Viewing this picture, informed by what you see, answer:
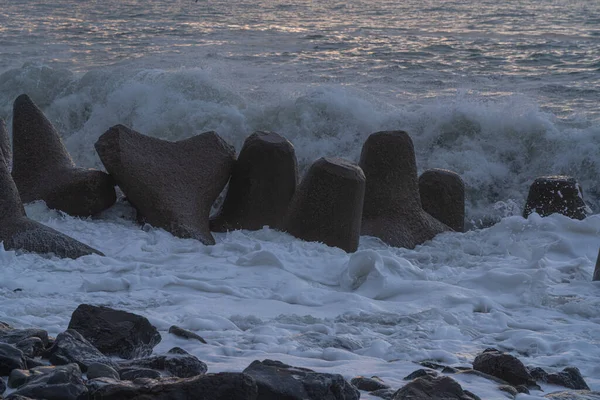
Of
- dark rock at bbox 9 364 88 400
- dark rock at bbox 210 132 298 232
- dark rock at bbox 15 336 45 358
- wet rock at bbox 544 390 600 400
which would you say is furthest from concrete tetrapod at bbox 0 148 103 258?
wet rock at bbox 544 390 600 400

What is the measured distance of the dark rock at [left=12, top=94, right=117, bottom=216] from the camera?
6.44 m

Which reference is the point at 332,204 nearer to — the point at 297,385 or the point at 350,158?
the point at 297,385

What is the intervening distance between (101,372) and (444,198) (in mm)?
4393

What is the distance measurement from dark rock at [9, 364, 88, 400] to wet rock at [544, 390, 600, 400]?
6.09 ft

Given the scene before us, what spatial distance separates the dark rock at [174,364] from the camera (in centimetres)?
347

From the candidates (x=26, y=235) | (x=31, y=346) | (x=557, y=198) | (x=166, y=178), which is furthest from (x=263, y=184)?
(x=31, y=346)

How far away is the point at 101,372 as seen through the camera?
3240 mm

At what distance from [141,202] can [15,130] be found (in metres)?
1.36

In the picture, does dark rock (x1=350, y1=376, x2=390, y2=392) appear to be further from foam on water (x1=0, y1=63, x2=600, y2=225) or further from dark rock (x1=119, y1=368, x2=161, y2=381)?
foam on water (x1=0, y1=63, x2=600, y2=225)

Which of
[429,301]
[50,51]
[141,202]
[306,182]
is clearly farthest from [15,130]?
[50,51]

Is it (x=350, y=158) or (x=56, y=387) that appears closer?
(x=56, y=387)

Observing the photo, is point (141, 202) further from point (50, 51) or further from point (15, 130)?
point (50, 51)

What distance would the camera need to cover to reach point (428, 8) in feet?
79.7

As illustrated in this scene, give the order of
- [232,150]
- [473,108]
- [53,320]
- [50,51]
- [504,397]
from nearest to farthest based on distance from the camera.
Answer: [504,397], [53,320], [232,150], [473,108], [50,51]
